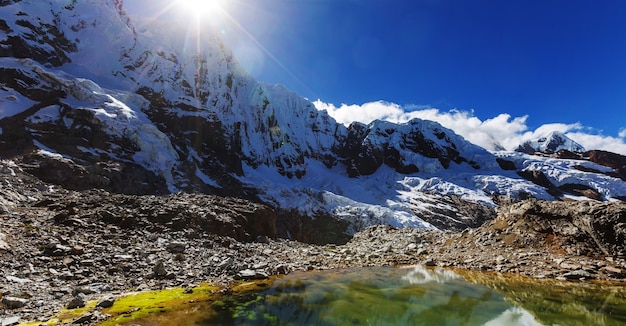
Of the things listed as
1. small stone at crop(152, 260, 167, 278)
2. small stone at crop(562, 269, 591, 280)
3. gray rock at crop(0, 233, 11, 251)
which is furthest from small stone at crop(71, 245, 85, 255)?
small stone at crop(562, 269, 591, 280)

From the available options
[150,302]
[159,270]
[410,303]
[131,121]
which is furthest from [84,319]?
[131,121]

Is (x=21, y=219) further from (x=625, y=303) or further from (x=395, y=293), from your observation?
(x=625, y=303)

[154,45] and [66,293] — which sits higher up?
[154,45]

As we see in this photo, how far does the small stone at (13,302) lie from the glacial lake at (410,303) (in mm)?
4356

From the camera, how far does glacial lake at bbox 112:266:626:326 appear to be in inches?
486

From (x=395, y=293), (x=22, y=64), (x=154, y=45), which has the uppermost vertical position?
(x=154, y=45)

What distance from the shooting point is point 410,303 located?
49.8 ft

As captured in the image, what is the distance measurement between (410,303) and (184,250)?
15.7 meters

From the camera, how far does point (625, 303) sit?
547 inches

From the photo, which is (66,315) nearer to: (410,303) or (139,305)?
(139,305)

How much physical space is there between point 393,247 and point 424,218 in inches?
5001

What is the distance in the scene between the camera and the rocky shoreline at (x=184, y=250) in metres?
14.9

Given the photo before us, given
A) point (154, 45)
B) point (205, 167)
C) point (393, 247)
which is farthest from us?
point (154, 45)

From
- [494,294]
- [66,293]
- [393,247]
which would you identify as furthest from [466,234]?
[66,293]
